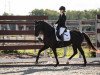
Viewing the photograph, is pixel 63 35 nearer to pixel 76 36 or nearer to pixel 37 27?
pixel 76 36

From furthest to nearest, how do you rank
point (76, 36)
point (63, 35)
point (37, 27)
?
point (76, 36)
point (63, 35)
point (37, 27)

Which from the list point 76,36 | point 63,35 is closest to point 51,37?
point 63,35

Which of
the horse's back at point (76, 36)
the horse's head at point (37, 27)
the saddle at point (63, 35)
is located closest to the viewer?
the horse's head at point (37, 27)

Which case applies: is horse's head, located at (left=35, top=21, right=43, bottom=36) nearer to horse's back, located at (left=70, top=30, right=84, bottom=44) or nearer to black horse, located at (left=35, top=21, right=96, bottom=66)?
black horse, located at (left=35, top=21, right=96, bottom=66)

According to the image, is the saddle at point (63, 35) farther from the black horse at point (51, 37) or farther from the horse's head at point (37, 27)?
the horse's head at point (37, 27)

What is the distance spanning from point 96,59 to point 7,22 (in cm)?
473

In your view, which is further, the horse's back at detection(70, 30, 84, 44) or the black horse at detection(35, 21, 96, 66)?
the horse's back at detection(70, 30, 84, 44)

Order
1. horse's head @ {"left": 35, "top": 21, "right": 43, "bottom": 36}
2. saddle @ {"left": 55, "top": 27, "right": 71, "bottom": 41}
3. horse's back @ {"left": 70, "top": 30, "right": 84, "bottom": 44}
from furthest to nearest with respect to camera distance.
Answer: horse's back @ {"left": 70, "top": 30, "right": 84, "bottom": 44} < saddle @ {"left": 55, "top": 27, "right": 71, "bottom": 41} < horse's head @ {"left": 35, "top": 21, "right": 43, "bottom": 36}

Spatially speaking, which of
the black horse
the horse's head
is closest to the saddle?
the black horse

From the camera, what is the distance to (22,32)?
1695 cm

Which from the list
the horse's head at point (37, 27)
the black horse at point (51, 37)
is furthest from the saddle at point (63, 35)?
the horse's head at point (37, 27)

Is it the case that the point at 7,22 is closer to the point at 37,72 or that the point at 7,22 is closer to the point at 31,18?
the point at 31,18

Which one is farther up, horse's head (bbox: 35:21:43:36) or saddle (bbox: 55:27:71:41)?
horse's head (bbox: 35:21:43:36)

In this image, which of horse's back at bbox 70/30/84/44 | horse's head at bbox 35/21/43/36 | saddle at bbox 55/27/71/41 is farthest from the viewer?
horse's back at bbox 70/30/84/44
